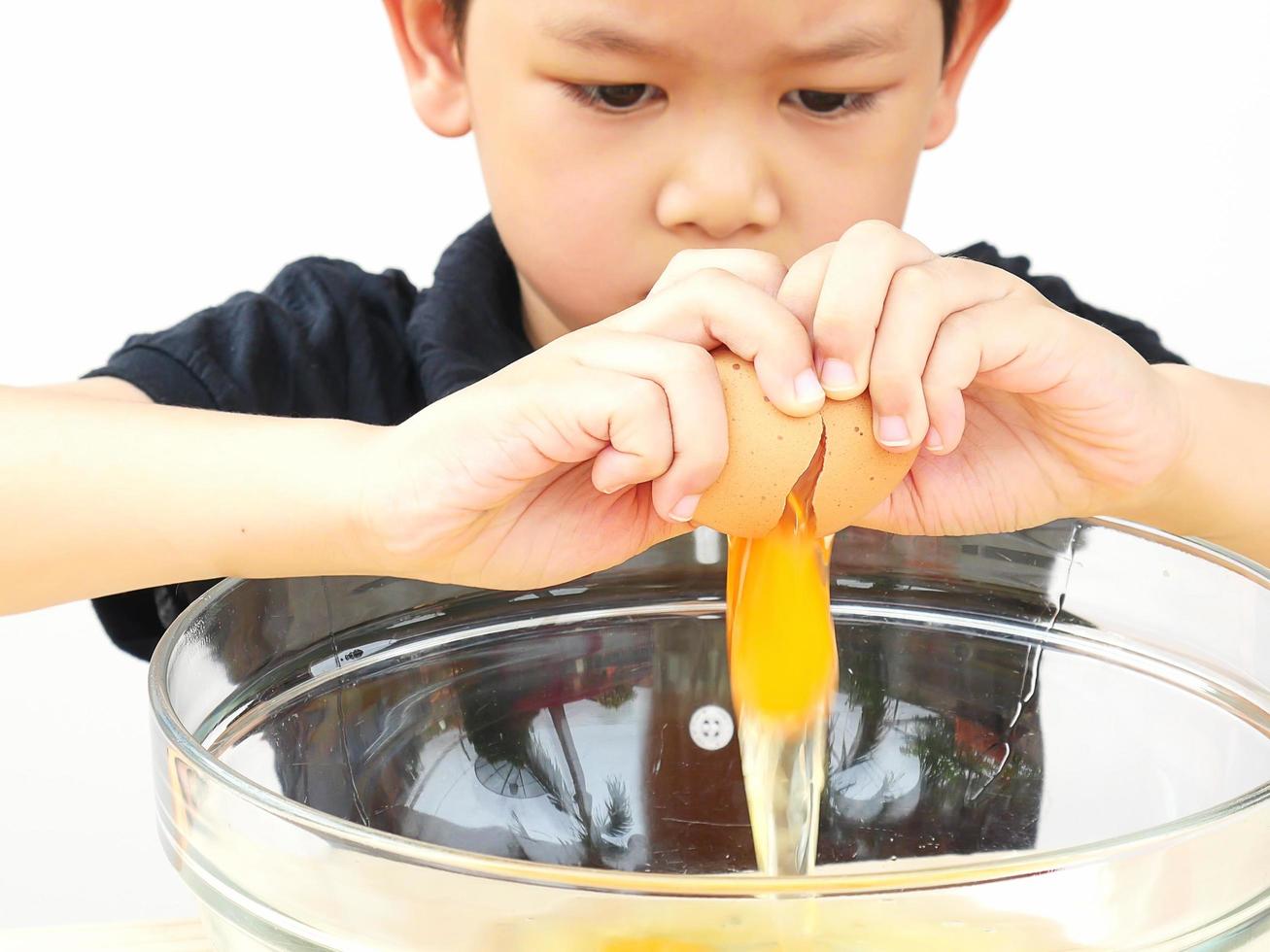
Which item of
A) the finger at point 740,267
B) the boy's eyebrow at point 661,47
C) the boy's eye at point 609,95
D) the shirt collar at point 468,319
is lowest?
the shirt collar at point 468,319

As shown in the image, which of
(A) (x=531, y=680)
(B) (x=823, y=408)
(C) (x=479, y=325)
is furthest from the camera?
(C) (x=479, y=325)

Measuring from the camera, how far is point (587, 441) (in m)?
0.52

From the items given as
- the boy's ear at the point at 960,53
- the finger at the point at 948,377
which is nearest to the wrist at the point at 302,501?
the finger at the point at 948,377

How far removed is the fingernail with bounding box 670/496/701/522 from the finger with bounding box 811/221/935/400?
0.20ft

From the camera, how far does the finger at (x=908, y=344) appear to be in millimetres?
500

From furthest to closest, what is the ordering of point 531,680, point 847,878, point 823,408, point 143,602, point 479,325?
point 479,325
point 143,602
point 531,680
point 823,408
point 847,878

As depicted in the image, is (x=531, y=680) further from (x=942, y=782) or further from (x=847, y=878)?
(x=847, y=878)

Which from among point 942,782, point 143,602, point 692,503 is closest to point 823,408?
point 692,503

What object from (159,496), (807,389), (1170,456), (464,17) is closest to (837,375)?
(807,389)

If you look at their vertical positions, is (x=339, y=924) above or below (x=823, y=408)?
below

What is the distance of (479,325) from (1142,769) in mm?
604

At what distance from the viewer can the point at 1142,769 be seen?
57 centimetres

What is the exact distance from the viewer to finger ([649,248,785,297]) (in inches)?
21.6

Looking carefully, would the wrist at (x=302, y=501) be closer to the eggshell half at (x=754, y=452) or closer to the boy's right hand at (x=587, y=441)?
the boy's right hand at (x=587, y=441)
